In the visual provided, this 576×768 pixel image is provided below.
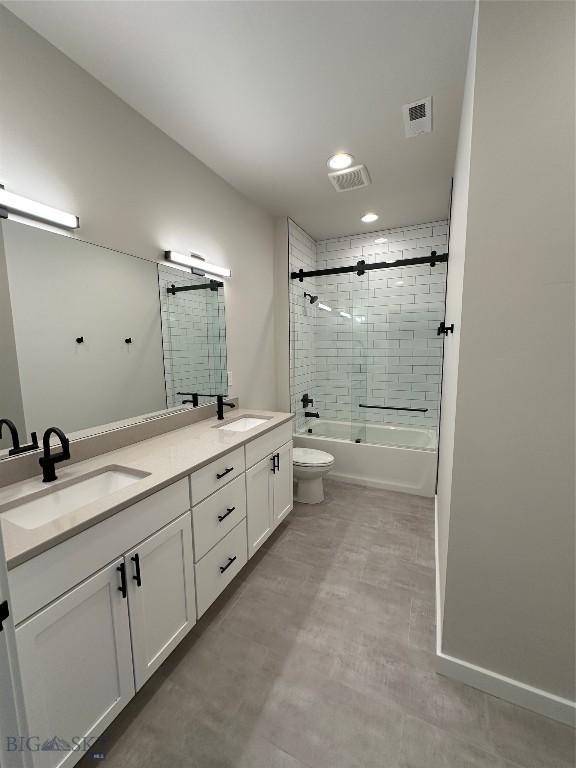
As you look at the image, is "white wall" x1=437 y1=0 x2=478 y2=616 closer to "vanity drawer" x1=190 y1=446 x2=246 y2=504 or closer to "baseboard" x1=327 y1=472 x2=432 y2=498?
"vanity drawer" x1=190 y1=446 x2=246 y2=504

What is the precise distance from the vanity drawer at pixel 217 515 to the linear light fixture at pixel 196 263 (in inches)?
57.2

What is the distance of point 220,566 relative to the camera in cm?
165

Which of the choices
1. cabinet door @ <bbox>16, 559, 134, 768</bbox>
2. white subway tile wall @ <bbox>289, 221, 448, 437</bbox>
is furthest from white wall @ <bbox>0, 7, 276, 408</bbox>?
cabinet door @ <bbox>16, 559, 134, 768</bbox>

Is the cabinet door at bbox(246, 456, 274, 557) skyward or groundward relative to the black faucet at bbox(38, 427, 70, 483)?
groundward

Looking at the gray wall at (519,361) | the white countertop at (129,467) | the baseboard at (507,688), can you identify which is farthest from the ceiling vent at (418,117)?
the baseboard at (507,688)

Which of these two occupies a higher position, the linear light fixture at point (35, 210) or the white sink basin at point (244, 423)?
the linear light fixture at point (35, 210)

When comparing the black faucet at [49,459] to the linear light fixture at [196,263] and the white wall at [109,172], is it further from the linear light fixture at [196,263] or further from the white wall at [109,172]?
the linear light fixture at [196,263]

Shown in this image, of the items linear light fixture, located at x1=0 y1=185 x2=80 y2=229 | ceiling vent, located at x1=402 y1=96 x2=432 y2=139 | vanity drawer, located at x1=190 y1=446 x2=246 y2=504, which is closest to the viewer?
linear light fixture, located at x1=0 y1=185 x2=80 y2=229

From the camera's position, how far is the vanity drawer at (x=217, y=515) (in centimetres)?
148

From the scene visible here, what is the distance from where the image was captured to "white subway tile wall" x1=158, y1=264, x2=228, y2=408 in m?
2.09

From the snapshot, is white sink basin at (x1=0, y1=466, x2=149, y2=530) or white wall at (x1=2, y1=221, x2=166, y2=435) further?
white wall at (x1=2, y1=221, x2=166, y2=435)

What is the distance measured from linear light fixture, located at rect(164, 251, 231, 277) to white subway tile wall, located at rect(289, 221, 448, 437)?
1.08 metres

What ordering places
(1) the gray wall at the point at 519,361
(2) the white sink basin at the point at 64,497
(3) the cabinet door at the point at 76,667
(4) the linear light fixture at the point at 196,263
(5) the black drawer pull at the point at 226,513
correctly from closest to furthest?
(3) the cabinet door at the point at 76,667, (1) the gray wall at the point at 519,361, (2) the white sink basin at the point at 64,497, (5) the black drawer pull at the point at 226,513, (4) the linear light fixture at the point at 196,263
